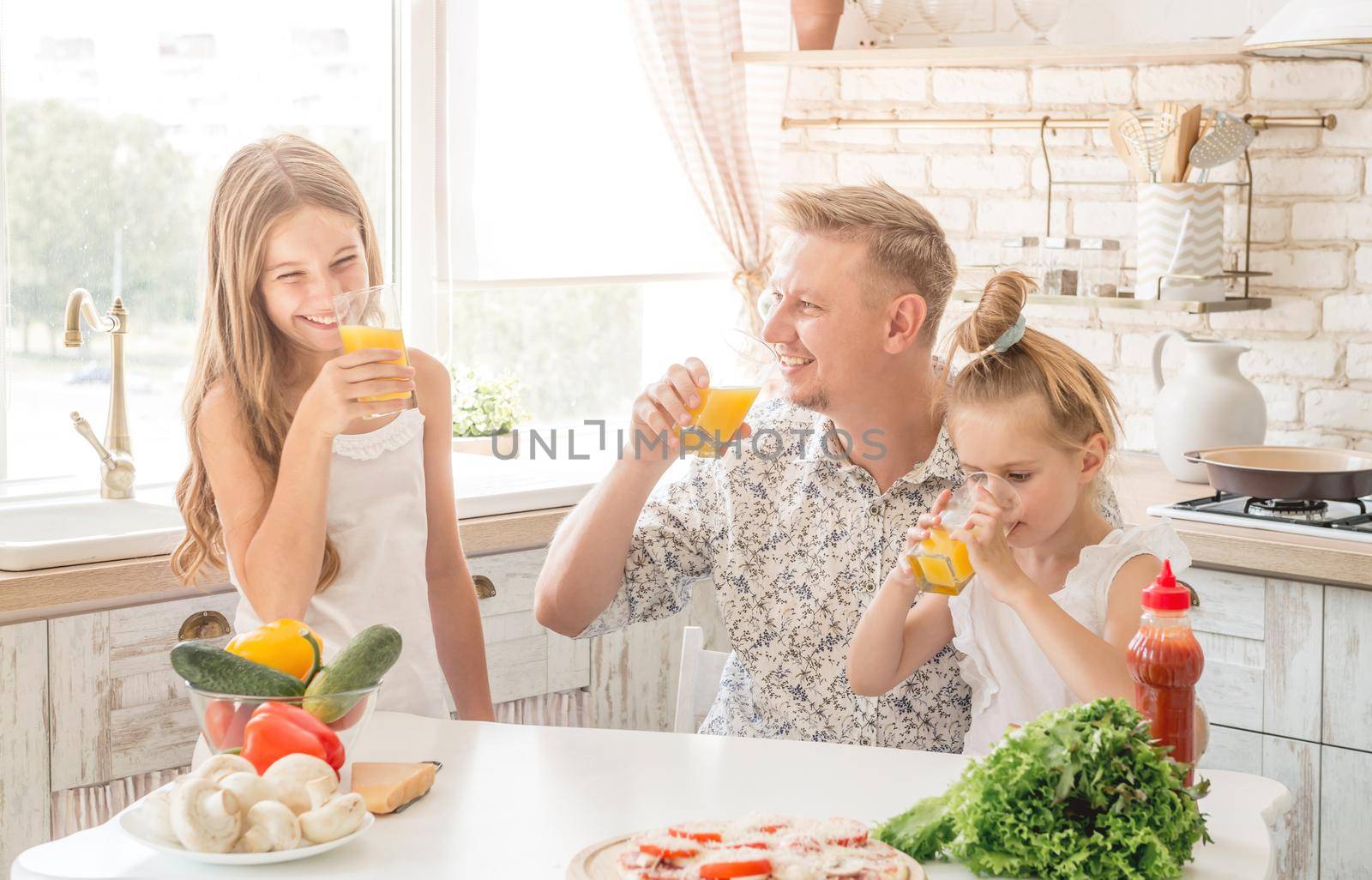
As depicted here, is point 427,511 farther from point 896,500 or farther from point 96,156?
point 96,156

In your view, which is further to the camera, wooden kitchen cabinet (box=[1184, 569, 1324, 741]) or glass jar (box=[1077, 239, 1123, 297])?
glass jar (box=[1077, 239, 1123, 297])

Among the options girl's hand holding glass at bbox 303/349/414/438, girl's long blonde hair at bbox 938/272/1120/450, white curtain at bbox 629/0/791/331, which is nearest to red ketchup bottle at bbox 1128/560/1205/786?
girl's long blonde hair at bbox 938/272/1120/450

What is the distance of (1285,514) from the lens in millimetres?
2572

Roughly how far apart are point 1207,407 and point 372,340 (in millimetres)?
1865

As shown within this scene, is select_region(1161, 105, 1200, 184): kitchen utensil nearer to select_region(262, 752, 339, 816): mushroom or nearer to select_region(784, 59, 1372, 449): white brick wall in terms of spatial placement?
select_region(784, 59, 1372, 449): white brick wall

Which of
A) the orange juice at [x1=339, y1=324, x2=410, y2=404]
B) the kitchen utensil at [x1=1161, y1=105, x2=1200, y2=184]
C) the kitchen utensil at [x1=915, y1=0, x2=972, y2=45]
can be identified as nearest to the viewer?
the orange juice at [x1=339, y1=324, x2=410, y2=404]

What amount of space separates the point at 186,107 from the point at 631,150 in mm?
1189

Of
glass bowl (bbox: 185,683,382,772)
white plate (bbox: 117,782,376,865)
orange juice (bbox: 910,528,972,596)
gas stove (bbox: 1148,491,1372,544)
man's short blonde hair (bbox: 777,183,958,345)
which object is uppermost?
man's short blonde hair (bbox: 777,183,958,345)

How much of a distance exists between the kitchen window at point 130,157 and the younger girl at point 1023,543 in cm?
165

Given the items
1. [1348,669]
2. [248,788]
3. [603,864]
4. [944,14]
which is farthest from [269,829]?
[944,14]

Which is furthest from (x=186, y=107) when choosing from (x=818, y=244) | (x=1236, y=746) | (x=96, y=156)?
(x=1236, y=746)

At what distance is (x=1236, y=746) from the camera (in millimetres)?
2527

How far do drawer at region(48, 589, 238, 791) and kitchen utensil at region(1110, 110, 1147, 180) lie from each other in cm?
208

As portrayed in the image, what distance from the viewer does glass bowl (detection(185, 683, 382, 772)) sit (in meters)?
1.24
